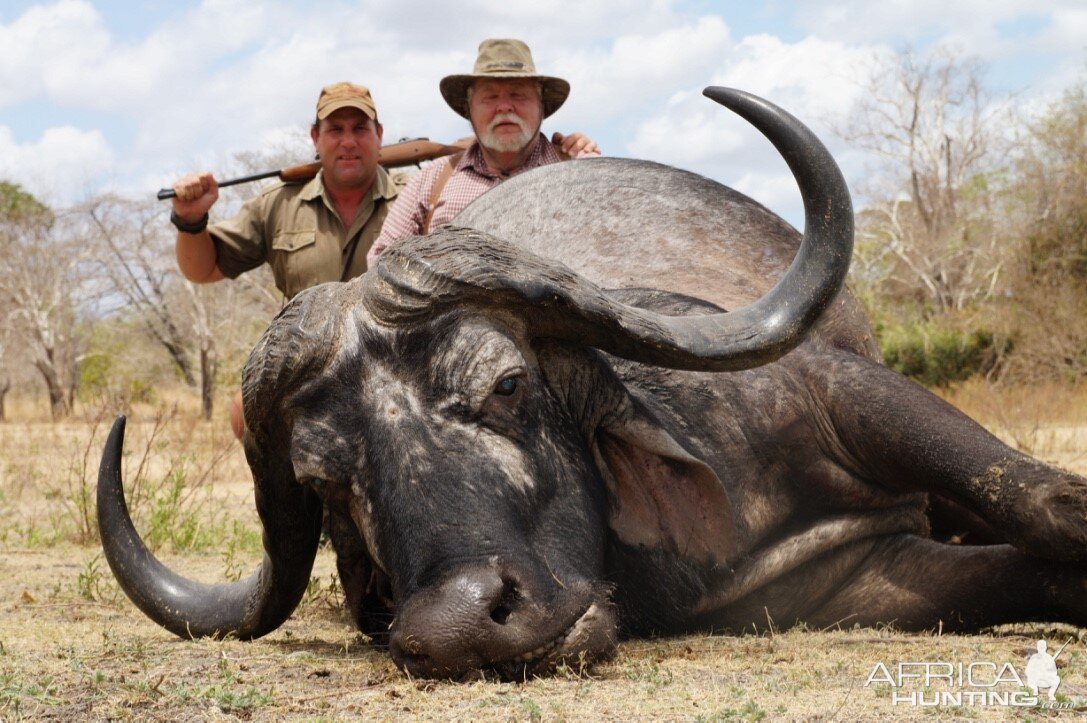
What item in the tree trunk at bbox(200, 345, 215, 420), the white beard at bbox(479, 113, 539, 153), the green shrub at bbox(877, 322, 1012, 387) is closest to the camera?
the white beard at bbox(479, 113, 539, 153)

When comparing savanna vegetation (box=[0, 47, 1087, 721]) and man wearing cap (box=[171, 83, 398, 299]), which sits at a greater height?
man wearing cap (box=[171, 83, 398, 299])

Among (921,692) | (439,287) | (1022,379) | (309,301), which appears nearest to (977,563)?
(921,692)

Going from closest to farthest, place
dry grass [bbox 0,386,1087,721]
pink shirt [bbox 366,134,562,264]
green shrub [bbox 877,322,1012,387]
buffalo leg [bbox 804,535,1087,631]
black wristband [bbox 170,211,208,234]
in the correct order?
1. dry grass [bbox 0,386,1087,721]
2. buffalo leg [bbox 804,535,1087,631]
3. pink shirt [bbox 366,134,562,264]
4. black wristband [bbox 170,211,208,234]
5. green shrub [bbox 877,322,1012,387]

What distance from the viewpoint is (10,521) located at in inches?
332

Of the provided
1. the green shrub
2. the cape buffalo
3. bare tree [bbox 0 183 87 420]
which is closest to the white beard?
the cape buffalo

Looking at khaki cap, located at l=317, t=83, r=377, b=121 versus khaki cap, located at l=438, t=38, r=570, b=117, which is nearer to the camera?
khaki cap, located at l=438, t=38, r=570, b=117

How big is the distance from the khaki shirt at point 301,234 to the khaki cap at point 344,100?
46 centimetres

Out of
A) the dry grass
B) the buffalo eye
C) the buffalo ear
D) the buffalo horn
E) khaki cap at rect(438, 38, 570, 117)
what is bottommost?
the dry grass

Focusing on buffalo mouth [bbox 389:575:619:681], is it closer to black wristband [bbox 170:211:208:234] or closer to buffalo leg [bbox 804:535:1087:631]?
buffalo leg [bbox 804:535:1087:631]

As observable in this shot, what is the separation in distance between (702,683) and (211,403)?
28.4 meters

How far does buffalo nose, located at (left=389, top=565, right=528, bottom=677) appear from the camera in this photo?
3033mm

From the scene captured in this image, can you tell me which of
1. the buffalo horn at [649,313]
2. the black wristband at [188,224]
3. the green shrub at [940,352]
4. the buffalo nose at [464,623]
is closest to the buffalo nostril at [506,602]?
the buffalo nose at [464,623]

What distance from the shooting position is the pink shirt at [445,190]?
22.6 feet

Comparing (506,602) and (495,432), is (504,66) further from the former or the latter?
(506,602)
